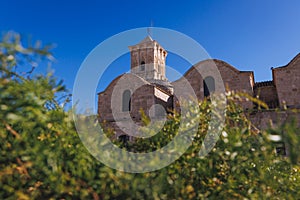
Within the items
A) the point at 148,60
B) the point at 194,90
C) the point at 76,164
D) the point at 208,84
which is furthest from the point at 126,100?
the point at 76,164

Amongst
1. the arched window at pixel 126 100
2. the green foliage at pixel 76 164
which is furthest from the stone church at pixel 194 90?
the green foliage at pixel 76 164

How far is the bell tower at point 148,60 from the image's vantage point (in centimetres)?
2370

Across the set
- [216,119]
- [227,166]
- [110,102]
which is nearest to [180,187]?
[227,166]

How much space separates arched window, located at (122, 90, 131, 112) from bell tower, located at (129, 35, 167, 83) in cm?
821

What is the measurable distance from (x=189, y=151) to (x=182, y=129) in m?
0.33

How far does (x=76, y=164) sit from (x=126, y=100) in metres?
13.5

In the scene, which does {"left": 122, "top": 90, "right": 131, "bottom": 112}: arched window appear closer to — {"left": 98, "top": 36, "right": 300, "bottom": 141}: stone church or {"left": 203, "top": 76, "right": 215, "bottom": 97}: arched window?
{"left": 98, "top": 36, "right": 300, "bottom": 141}: stone church

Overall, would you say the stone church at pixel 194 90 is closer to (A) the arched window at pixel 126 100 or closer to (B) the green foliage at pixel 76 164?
(A) the arched window at pixel 126 100

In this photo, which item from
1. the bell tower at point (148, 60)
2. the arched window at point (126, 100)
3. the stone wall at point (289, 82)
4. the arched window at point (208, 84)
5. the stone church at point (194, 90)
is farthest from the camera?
the bell tower at point (148, 60)

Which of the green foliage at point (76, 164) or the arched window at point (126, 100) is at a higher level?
the arched window at point (126, 100)

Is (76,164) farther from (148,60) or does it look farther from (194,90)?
(148,60)

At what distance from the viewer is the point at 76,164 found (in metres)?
1.69

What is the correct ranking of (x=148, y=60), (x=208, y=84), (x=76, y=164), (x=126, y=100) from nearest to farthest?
(x=76, y=164), (x=208, y=84), (x=126, y=100), (x=148, y=60)

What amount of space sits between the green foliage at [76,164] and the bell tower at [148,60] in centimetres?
2150
